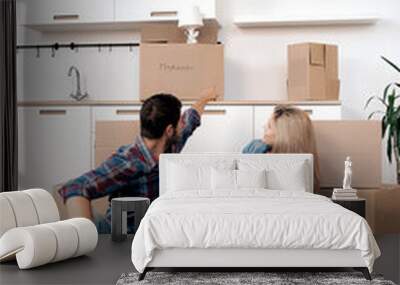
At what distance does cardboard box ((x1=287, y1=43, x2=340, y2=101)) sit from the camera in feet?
19.0

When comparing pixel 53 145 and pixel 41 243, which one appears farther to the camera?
pixel 53 145

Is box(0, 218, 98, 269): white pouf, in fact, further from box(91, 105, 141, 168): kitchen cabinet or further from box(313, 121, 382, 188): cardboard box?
box(313, 121, 382, 188): cardboard box

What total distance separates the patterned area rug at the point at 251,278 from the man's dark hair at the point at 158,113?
6.18ft

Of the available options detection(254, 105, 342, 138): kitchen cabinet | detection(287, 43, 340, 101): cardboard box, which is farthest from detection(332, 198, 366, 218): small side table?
detection(287, 43, 340, 101): cardboard box

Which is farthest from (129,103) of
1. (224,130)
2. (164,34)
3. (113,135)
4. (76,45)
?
(76,45)

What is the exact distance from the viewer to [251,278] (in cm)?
387

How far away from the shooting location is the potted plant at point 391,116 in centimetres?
586

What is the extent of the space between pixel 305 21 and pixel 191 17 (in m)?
1.00

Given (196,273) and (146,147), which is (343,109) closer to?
(146,147)

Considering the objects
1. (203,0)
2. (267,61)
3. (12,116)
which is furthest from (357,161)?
(12,116)

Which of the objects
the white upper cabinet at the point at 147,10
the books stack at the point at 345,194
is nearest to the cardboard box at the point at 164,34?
the white upper cabinet at the point at 147,10

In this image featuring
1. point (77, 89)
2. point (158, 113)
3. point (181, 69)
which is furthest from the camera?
point (77, 89)

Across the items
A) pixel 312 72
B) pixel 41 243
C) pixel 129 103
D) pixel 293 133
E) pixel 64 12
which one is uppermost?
pixel 64 12

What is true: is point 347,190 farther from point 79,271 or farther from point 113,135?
point 79,271
